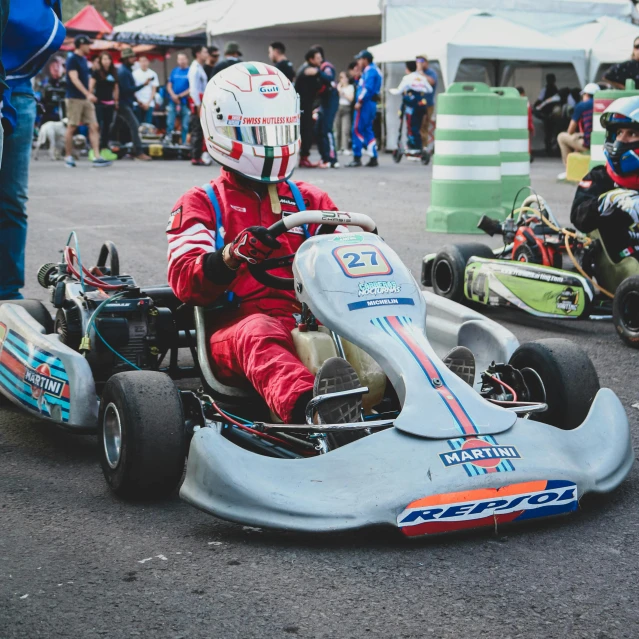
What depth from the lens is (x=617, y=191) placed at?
18.5ft

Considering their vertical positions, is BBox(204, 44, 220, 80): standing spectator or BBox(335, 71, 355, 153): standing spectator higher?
BBox(204, 44, 220, 80): standing spectator

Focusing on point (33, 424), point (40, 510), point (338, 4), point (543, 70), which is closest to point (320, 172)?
point (338, 4)

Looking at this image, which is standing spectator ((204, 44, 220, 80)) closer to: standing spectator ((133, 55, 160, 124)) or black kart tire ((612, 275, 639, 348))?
standing spectator ((133, 55, 160, 124))

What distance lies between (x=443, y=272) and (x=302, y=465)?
3639 mm

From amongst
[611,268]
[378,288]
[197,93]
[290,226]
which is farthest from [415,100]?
[378,288]

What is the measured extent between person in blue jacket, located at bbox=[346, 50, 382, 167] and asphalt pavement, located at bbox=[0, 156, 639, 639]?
13.5 metres

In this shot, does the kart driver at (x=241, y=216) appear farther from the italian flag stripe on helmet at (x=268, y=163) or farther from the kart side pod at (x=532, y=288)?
the kart side pod at (x=532, y=288)

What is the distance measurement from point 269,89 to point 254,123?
0.44ft

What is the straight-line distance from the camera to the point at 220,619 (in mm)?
2391

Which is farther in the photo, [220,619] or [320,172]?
[320,172]

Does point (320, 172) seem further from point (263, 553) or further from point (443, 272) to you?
point (263, 553)

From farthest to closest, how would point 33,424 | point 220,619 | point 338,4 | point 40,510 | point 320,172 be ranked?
point 338,4 → point 320,172 → point 33,424 → point 40,510 → point 220,619

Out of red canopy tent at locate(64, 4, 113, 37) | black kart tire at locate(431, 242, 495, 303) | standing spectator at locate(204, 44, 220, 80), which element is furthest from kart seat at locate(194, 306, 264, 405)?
red canopy tent at locate(64, 4, 113, 37)

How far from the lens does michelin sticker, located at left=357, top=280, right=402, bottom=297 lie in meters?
3.25
